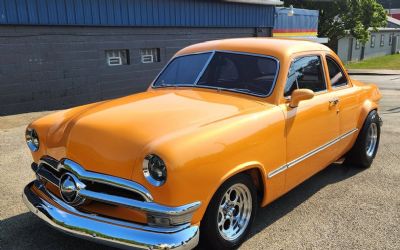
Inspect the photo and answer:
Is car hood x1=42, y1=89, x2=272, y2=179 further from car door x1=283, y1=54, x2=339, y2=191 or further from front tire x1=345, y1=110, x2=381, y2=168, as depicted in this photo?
front tire x1=345, y1=110, x2=381, y2=168

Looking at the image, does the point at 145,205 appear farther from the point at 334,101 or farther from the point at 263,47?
the point at 334,101

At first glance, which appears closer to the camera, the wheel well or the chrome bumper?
the chrome bumper

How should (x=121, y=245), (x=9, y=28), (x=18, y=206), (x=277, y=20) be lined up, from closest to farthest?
(x=121, y=245), (x=18, y=206), (x=9, y=28), (x=277, y=20)

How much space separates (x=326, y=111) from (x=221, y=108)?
143 cm

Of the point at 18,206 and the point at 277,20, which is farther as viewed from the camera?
the point at 277,20

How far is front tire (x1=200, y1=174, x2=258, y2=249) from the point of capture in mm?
3084

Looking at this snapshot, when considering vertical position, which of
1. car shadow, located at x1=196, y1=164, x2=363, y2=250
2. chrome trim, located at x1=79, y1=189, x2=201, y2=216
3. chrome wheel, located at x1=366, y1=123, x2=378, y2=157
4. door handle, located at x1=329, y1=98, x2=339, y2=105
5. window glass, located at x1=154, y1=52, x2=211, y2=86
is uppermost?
window glass, located at x1=154, y1=52, x2=211, y2=86

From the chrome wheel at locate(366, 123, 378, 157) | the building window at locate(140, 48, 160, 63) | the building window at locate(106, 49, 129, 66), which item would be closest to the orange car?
the chrome wheel at locate(366, 123, 378, 157)

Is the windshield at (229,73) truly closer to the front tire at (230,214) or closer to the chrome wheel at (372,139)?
the front tire at (230,214)

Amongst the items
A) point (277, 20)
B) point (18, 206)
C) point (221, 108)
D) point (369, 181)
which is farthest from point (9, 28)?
point (277, 20)

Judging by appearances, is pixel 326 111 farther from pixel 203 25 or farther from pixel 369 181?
pixel 203 25

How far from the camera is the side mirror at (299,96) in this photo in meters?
3.80

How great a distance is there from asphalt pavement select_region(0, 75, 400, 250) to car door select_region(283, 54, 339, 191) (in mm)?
357

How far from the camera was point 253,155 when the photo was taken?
3.36 m
